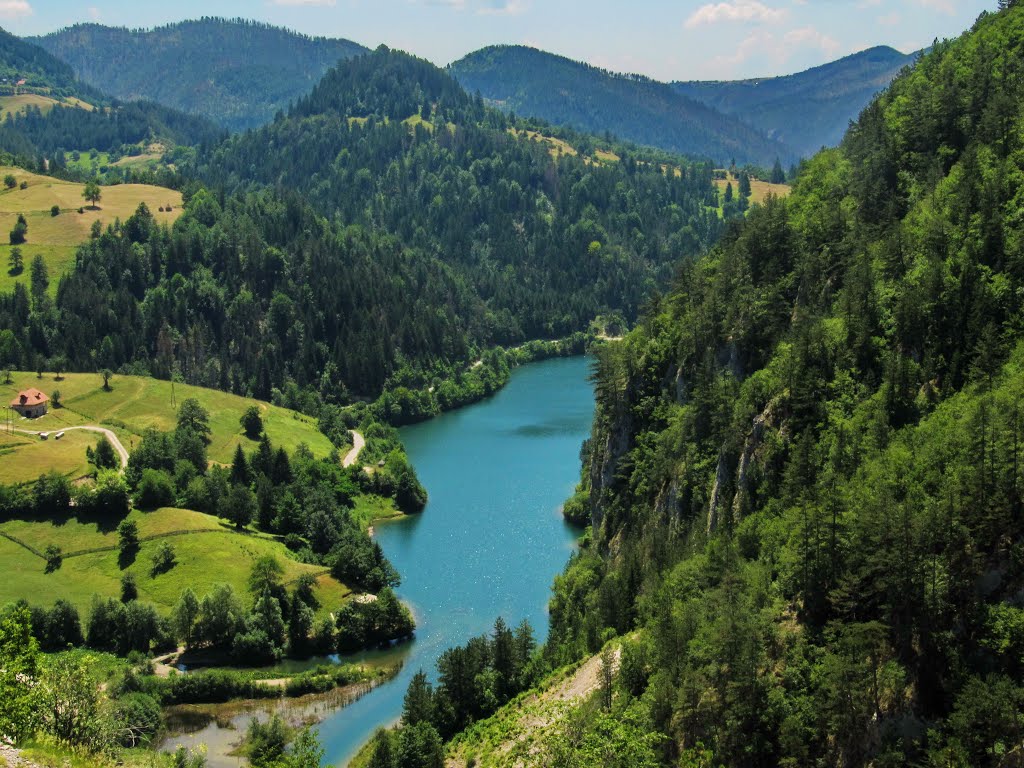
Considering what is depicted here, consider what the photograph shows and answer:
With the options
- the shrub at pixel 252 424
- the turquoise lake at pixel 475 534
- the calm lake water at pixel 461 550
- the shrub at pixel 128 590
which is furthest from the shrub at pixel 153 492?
the shrub at pixel 252 424

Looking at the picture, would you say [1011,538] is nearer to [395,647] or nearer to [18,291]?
[395,647]

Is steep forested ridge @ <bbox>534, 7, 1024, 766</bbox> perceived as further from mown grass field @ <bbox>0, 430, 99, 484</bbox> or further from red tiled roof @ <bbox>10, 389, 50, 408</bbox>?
red tiled roof @ <bbox>10, 389, 50, 408</bbox>

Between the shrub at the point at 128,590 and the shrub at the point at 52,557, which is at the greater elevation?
the shrub at the point at 52,557

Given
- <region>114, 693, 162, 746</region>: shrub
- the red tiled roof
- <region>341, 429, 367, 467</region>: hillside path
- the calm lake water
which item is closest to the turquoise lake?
the calm lake water

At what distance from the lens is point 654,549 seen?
79812mm

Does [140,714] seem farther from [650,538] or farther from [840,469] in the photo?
[840,469]

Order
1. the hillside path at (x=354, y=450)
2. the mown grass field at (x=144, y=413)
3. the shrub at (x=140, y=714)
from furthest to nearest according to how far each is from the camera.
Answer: the hillside path at (x=354, y=450) < the mown grass field at (x=144, y=413) < the shrub at (x=140, y=714)

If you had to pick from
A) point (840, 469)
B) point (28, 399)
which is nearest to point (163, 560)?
point (28, 399)

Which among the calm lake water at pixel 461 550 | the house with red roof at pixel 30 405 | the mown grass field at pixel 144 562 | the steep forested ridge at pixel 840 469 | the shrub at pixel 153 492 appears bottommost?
the calm lake water at pixel 461 550

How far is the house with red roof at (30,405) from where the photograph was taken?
135 metres

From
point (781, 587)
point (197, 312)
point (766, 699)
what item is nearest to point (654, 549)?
point (781, 587)

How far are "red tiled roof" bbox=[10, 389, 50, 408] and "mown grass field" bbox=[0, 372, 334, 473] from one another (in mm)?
2043

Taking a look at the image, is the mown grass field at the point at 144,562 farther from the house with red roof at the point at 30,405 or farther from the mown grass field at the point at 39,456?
the house with red roof at the point at 30,405

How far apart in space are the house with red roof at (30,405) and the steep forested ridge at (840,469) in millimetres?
69429
